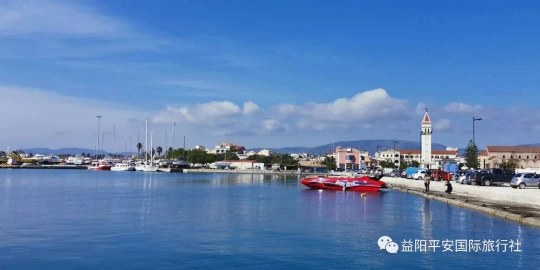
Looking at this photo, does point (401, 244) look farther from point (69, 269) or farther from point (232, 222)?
point (69, 269)

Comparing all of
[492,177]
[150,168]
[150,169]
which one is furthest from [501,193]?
[150,168]

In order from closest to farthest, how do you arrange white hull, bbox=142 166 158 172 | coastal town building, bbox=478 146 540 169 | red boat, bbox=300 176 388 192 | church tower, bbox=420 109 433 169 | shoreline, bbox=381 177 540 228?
shoreline, bbox=381 177 540 228 < red boat, bbox=300 176 388 192 < coastal town building, bbox=478 146 540 169 < church tower, bbox=420 109 433 169 < white hull, bbox=142 166 158 172

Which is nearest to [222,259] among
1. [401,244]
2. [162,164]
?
[401,244]

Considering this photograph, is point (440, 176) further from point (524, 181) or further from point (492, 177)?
point (524, 181)

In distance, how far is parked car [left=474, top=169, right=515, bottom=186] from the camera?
59.8 metres

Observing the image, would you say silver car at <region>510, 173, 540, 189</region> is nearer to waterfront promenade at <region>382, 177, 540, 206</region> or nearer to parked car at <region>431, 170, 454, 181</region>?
waterfront promenade at <region>382, 177, 540, 206</region>

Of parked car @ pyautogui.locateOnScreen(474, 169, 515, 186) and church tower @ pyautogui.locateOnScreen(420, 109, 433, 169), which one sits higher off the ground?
church tower @ pyautogui.locateOnScreen(420, 109, 433, 169)

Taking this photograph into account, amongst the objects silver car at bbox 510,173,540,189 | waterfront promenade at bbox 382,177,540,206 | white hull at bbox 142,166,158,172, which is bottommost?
white hull at bbox 142,166,158,172

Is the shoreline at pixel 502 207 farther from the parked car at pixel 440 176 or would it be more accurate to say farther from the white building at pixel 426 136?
the white building at pixel 426 136

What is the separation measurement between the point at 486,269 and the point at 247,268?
26.6ft

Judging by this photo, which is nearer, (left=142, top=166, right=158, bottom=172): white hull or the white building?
the white building

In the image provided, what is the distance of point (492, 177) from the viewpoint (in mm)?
60781

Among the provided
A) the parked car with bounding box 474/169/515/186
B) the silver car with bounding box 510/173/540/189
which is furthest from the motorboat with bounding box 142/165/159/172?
the silver car with bounding box 510/173/540/189

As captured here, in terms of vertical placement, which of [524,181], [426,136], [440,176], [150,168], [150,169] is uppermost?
[426,136]
